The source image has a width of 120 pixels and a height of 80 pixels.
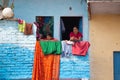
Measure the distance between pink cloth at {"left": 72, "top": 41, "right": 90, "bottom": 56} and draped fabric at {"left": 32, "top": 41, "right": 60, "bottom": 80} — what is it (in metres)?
0.66

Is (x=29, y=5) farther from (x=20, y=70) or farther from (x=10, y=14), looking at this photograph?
(x=20, y=70)

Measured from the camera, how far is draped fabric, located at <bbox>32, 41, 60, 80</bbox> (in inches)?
615

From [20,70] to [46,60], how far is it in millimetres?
1036

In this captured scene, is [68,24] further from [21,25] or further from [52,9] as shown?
[21,25]

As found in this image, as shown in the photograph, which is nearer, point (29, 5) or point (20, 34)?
point (20, 34)

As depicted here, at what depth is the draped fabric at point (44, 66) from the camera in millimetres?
15609

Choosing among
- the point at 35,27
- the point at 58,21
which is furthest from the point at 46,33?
the point at 35,27

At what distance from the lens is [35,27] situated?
15867 mm

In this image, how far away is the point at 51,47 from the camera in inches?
615

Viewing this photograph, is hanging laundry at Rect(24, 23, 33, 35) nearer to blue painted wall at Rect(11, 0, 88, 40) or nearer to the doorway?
blue painted wall at Rect(11, 0, 88, 40)

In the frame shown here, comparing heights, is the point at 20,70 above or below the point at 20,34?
below

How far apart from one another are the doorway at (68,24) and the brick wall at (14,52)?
2121 millimetres

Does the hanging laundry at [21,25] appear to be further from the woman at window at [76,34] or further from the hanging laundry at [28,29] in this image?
the woman at window at [76,34]

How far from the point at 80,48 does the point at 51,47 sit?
106 centimetres
